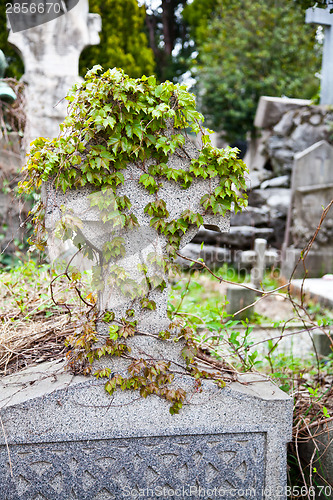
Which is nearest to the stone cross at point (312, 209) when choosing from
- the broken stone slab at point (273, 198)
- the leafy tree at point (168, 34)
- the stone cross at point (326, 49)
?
the broken stone slab at point (273, 198)

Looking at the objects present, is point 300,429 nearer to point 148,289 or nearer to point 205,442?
point 205,442

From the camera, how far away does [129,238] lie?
189 cm

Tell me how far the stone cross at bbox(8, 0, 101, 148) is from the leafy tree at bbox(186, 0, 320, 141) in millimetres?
6734

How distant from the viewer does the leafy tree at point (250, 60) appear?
11.3 meters

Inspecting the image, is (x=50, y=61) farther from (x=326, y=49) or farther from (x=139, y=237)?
(x=326, y=49)

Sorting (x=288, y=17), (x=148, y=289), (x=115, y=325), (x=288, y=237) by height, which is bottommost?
(x=288, y=237)

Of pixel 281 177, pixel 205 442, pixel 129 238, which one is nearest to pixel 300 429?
pixel 205 442

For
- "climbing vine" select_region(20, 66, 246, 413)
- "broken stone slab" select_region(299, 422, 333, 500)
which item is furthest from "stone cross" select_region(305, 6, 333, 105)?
"broken stone slab" select_region(299, 422, 333, 500)

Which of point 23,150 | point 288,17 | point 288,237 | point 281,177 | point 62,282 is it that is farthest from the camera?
point 288,17

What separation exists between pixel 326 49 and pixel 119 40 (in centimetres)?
382

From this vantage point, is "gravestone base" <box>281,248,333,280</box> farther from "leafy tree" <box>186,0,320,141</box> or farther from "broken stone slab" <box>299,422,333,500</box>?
"leafy tree" <box>186,0,320,141</box>

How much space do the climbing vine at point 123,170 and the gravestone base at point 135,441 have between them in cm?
9

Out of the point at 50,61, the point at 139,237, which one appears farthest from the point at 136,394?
the point at 50,61

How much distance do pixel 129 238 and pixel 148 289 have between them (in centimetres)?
22
